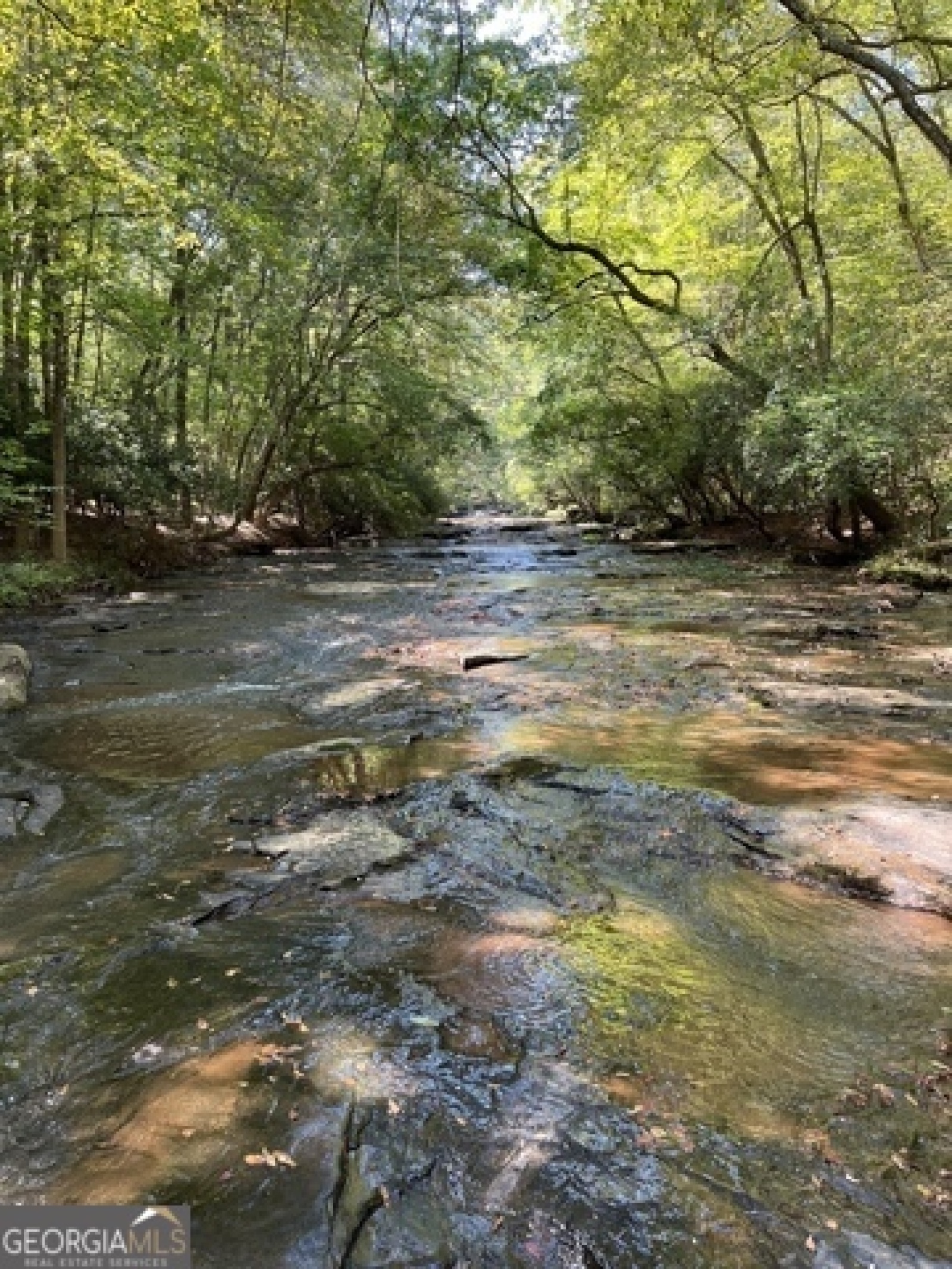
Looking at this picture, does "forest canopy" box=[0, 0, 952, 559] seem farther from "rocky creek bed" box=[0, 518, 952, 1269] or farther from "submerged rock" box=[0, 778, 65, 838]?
"submerged rock" box=[0, 778, 65, 838]

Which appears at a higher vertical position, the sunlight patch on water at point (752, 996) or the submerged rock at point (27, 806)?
the sunlight patch on water at point (752, 996)

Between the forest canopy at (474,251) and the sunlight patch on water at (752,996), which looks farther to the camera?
the forest canopy at (474,251)

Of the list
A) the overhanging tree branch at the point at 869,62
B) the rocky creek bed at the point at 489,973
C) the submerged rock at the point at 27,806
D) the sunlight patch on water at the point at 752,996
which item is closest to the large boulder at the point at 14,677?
the rocky creek bed at the point at 489,973

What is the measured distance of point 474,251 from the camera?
1727 centimetres

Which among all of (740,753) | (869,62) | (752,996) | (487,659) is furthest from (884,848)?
(869,62)

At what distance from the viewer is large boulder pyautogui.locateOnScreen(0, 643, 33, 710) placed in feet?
21.8

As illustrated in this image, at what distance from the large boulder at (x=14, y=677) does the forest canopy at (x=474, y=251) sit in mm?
4016

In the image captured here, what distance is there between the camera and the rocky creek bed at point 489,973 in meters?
2.03

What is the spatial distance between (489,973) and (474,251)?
16983 mm

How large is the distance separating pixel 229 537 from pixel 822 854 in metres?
18.7

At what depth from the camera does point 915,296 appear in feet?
41.4

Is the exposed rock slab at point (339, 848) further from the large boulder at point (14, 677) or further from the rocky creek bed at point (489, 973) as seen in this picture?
the large boulder at point (14, 677)

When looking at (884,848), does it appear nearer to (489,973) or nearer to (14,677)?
(489,973)

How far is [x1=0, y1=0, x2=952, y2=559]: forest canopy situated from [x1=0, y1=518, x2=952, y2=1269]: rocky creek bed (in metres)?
3.17
